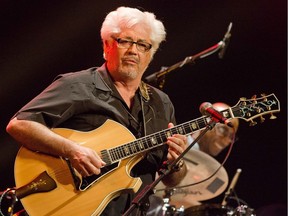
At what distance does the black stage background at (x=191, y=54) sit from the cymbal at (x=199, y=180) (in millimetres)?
1280

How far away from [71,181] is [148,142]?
0.57 meters

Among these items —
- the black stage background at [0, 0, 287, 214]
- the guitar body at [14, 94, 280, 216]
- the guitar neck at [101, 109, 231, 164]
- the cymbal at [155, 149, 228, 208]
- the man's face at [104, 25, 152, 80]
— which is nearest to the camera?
the guitar body at [14, 94, 280, 216]

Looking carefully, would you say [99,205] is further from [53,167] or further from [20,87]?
[20,87]

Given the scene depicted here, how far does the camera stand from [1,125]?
462cm

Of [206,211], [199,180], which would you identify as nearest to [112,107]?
[206,211]

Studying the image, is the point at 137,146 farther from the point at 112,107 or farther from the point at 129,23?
the point at 129,23

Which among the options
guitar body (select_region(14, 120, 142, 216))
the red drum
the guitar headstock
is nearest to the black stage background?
guitar body (select_region(14, 120, 142, 216))

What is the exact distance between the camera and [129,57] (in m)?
3.39

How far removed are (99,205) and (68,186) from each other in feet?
0.76

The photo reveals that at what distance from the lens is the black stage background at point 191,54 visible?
468 cm

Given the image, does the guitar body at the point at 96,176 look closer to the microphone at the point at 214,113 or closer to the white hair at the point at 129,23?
the microphone at the point at 214,113

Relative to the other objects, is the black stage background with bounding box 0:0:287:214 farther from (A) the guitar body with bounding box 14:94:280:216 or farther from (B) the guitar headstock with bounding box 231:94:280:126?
(B) the guitar headstock with bounding box 231:94:280:126

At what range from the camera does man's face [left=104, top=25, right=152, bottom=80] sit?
3.39m

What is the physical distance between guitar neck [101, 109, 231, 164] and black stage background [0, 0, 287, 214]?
1.89 meters
